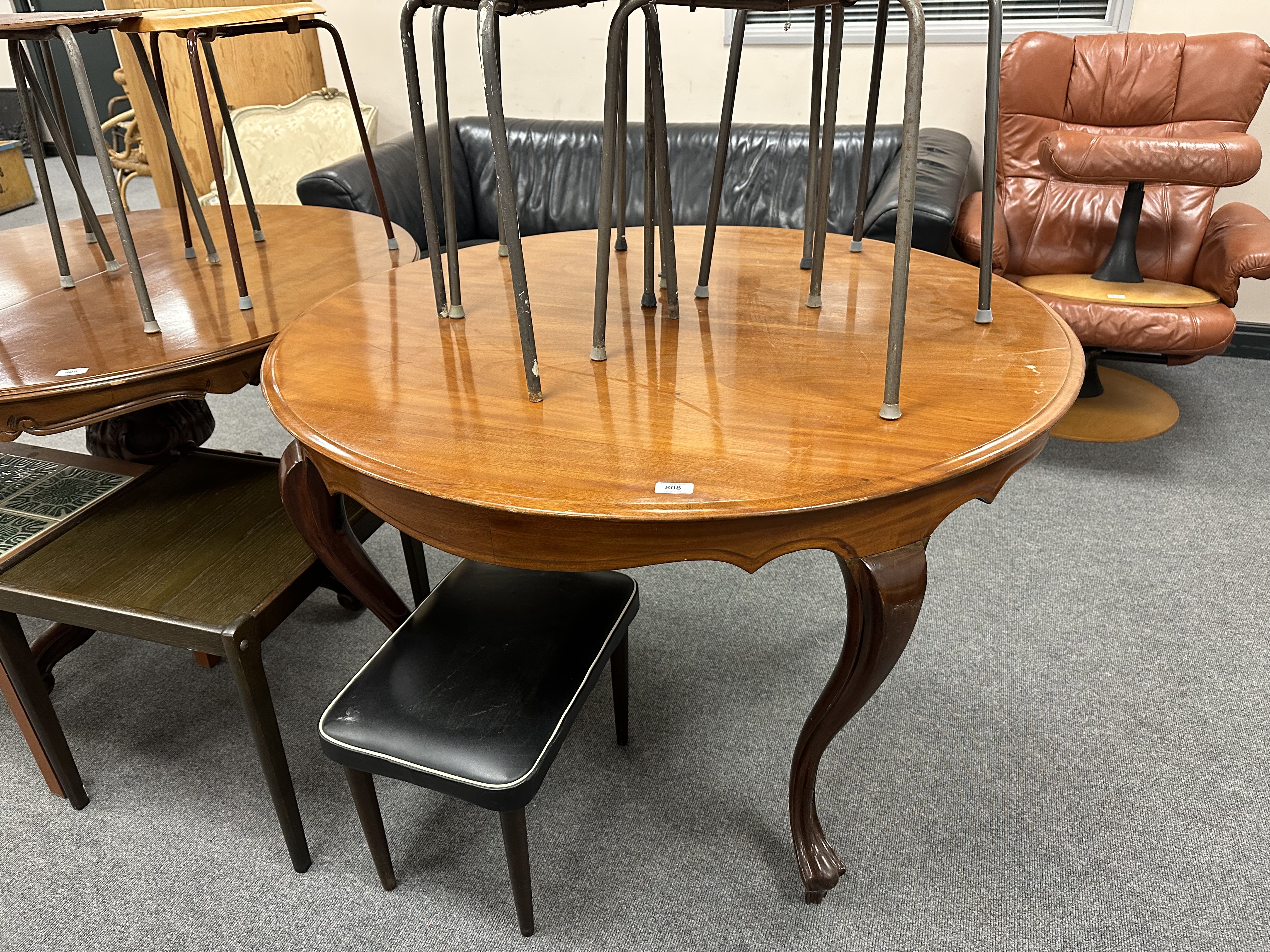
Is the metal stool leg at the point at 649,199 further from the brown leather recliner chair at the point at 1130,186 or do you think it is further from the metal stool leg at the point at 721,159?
the brown leather recliner chair at the point at 1130,186

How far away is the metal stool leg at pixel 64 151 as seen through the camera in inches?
69.2

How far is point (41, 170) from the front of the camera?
5.65 feet

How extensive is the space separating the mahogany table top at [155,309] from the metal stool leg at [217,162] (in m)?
0.05

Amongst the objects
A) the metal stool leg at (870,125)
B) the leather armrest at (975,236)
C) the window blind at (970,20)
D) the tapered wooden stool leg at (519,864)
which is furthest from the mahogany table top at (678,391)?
the window blind at (970,20)

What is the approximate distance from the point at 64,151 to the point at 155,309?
494 mm

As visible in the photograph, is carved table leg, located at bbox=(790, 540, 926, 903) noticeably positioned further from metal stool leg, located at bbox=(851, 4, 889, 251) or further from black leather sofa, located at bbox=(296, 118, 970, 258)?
black leather sofa, located at bbox=(296, 118, 970, 258)

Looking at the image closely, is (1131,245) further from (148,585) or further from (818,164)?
(148,585)

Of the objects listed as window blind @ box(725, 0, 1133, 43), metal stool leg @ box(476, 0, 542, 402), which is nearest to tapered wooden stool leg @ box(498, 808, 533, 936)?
metal stool leg @ box(476, 0, 542, 402)

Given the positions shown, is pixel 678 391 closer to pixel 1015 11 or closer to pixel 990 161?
pixel 990 161

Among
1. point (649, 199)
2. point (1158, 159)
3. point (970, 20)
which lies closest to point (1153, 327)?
point (1158, 159)

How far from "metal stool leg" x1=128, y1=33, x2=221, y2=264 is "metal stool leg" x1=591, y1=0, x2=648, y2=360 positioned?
0.93 m

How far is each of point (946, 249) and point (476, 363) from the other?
2.00 metres

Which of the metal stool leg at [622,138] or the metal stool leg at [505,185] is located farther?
the metal stool leg at [622,138]

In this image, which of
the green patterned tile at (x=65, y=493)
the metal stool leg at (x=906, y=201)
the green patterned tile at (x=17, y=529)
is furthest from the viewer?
the green patterned tile at (x=65, y=493)
